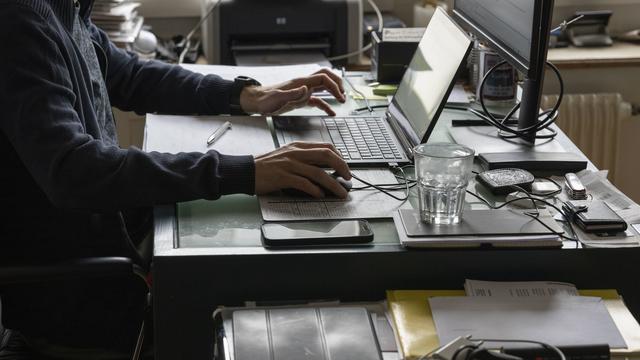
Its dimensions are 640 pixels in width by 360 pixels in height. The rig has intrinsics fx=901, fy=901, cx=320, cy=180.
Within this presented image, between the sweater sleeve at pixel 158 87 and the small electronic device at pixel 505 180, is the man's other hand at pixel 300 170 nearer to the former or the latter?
the small electronic device at pixel 505 180

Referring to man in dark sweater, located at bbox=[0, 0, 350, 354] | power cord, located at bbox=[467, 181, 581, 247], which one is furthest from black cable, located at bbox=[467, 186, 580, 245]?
man in dark sweater, located at bbox=[0, 0, 350, 354]

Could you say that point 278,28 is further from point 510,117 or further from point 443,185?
point 443,185

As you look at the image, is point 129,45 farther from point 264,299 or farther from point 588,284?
point 588,284

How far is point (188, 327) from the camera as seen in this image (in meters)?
1.31

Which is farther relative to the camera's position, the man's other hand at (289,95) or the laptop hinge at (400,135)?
the man's other hand at (289,95)

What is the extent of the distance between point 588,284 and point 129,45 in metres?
1.73

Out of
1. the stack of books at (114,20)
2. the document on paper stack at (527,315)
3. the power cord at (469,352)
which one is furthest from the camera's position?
the stack of books at (114,20)

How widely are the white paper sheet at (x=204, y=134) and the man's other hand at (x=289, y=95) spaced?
31 mm

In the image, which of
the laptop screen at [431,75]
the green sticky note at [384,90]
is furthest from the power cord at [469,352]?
the green sticky note at [384,90]

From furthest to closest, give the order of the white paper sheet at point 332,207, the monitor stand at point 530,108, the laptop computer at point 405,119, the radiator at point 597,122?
the radiator at point 597,122
the monitor stand at point 530,108
the laptop computer at point 405,119
the white paper sheet at point 332,207

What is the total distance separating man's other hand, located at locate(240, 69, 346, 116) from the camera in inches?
75.2

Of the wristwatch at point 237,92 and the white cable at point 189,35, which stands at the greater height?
the wristwatch at point 237,92

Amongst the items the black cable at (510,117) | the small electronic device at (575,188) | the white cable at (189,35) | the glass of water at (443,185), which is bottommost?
the white cable at (189,35)

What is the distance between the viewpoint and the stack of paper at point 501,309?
1.14 m
